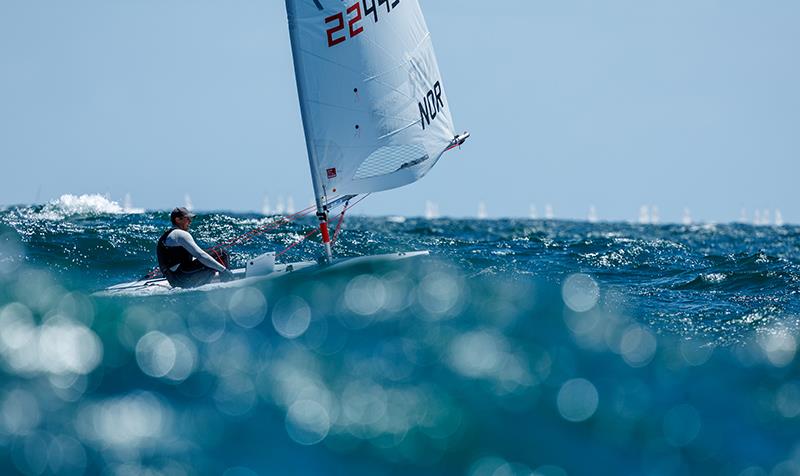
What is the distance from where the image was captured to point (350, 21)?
13.6 metres

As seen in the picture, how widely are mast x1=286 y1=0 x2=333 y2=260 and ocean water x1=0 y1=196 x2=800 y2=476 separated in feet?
6.19

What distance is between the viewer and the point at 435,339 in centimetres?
820

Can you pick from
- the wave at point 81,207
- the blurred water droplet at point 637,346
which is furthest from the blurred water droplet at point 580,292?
the wave at point 81,207

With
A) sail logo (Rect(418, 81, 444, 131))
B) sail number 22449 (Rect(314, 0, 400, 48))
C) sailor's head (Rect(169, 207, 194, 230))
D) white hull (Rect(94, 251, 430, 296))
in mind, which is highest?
sail number 22449 (Rect(314, 0, 400, 48))

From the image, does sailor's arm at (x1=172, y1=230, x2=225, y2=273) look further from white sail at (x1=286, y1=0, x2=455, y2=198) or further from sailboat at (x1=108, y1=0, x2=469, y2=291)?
white sail at (x1=286, y1=0, x2=455, y2=198)

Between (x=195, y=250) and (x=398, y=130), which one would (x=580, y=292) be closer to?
(x=398, y=130)

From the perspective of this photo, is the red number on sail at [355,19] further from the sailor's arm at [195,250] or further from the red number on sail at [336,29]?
the sailor's arm at [195,250]

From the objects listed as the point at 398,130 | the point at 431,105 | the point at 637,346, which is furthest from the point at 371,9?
the point at 637,346

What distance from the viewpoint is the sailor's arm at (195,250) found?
38.9 ft

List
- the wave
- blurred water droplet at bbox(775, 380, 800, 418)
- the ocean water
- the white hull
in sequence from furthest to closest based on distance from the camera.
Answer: the wave, the white hull, blurred water droplet at bbox(775, 380, 800, 418), the ocean water

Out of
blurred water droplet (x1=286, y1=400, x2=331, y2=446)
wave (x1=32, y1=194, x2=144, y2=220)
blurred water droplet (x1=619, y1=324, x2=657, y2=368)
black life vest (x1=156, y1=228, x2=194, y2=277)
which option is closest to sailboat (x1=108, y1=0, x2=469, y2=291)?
black life vest (x1=156, y1=228, x2=194, y2=277)

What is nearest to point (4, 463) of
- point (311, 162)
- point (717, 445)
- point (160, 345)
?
point (160, 345)

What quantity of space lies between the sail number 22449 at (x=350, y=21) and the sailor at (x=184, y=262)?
396 centimetres

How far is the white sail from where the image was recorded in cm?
1349
